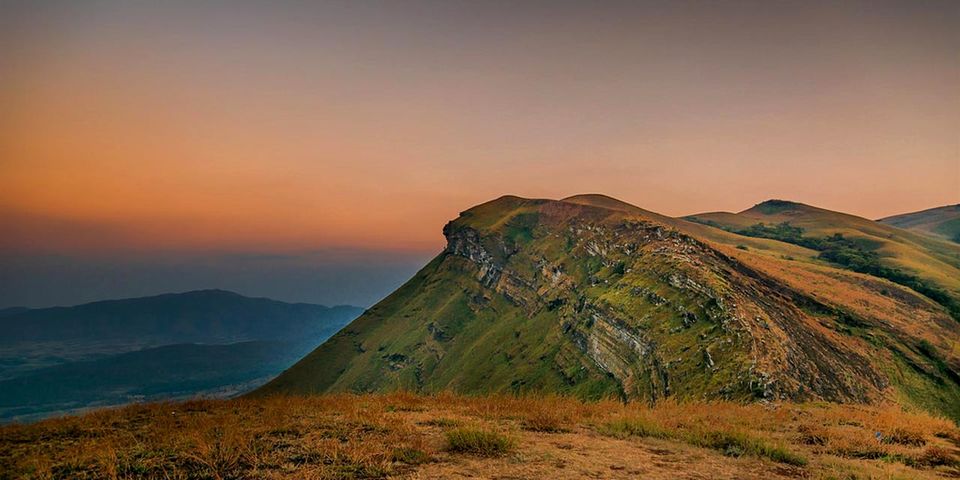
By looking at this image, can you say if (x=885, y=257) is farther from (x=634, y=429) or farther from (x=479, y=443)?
(x=479, y=443)

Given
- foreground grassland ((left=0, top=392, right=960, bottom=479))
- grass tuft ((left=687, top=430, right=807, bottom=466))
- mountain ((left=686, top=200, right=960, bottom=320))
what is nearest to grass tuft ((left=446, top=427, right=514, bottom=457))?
foreground grassland ((left=0, top=392, right=960, bottom=479))

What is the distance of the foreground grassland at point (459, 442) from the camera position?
28.1 ft

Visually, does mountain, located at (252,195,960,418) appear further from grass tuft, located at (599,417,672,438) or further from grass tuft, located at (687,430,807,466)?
grass tuft, located at (687,430,807,466)

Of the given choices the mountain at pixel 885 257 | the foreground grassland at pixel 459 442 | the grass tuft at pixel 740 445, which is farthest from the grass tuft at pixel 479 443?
the mountain at pixel 885 257

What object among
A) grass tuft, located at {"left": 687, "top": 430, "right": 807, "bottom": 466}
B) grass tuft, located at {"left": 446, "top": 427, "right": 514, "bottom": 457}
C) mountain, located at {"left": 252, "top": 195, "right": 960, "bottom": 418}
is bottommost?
mountain, located at {"left": 252, "top": 195, "right": 960, "bottom": 418}

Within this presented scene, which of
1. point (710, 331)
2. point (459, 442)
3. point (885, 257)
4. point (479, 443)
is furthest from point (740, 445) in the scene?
point (885, 257)

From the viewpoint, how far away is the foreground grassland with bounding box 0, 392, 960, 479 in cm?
858

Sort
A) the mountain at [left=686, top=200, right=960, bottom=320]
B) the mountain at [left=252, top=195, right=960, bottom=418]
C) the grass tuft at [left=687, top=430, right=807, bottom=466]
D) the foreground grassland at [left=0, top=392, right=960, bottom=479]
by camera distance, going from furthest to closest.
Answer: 1. the mountain at [left=686, top=200, right=960, bottom=320]
2. the mountain at [left=252, top=195, right=960, bottom=418]
3. the grass tuft at [left=687, top=430, right=807, bottom=466]
4. the foreground grassland at [left=0, top=392, right=960, bottom=479]

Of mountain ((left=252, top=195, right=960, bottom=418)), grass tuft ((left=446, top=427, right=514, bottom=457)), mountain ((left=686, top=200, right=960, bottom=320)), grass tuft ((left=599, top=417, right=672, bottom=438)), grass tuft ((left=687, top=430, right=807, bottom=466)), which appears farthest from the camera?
mountain ((left=686, top=200, right=960, bottom=320))

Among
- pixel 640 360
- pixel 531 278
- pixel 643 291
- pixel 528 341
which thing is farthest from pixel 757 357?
pixel 531 278

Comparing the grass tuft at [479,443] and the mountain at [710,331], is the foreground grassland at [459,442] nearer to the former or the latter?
the grass tuft at [479,443]

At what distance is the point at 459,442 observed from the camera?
995 cm

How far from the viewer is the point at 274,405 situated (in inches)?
539

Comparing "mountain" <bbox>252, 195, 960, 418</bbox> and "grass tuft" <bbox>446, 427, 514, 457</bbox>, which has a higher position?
"grass tuft" <bbox>446, 427, 514, 457</bbox>
